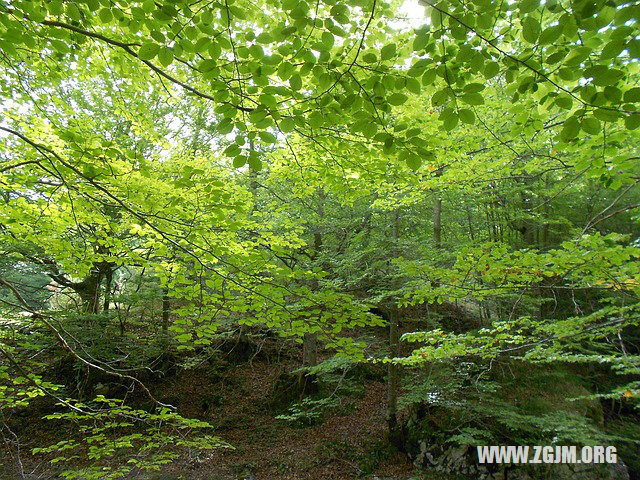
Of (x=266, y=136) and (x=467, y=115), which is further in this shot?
(x=266, y=136)

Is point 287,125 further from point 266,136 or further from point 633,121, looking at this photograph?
point 633,121

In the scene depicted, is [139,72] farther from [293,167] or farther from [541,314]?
[541,314]

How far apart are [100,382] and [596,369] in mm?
14027

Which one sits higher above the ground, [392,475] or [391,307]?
[391,307]

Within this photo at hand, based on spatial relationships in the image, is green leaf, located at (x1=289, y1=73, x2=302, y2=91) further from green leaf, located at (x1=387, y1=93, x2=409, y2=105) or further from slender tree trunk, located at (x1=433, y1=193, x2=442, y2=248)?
slender tree trunk, located at (x1=433, y1=193, x2=442, y2=248)

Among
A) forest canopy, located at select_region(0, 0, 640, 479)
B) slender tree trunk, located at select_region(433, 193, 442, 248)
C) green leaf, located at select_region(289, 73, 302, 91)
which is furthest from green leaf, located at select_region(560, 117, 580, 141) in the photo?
slender tree trunk, located at select_region(433, 193, 442, 248)

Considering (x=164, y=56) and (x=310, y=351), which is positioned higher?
(x=164, y=56)

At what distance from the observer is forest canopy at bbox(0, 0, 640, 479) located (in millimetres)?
1577

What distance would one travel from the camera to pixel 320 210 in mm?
9305

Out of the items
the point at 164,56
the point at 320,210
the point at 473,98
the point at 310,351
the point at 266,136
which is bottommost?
the point at 310,351

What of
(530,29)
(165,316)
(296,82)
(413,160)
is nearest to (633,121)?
(530,29)

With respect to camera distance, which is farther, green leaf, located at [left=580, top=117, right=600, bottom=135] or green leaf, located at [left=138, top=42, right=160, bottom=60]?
green leaf, located at [left=138, top=42, right=160, bottom=60]

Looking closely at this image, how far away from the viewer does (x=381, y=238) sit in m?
8.01

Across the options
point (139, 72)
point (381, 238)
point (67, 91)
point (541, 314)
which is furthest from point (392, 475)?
point (67, 91)
